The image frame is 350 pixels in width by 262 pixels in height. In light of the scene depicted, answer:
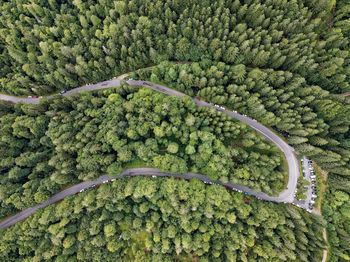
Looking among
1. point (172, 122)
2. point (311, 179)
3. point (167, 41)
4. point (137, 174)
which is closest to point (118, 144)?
point (137, 174)

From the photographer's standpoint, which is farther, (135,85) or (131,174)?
(135,85)

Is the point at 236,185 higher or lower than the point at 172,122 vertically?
lower

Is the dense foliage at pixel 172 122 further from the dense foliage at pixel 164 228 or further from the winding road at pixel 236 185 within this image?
the winding road at pixel 236 185

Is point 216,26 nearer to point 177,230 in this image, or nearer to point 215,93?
point 215,93

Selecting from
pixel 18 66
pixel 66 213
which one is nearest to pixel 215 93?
pixel 66 213

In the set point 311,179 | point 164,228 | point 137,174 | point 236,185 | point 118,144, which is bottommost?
point 164,228

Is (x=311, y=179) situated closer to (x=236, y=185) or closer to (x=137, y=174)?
(x=236, y=185)
